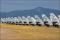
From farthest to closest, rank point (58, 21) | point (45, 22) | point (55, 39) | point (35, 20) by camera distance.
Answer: point (35, 20) → point (45, 22) → point (58, 21) → point (55, 39)

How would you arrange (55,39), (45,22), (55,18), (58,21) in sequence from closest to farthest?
(55,39)
(58,21)
(55,18)
(45,22)

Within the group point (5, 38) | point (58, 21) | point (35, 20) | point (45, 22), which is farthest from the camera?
point (35, 20)

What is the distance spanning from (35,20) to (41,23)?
0.98 ft

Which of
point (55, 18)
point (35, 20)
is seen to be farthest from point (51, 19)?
point (35, 20)

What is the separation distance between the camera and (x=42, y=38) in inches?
87.7

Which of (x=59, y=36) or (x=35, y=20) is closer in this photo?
(x=59, y=36)

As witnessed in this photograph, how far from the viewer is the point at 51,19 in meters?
3.00

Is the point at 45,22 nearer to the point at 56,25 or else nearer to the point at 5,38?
the point at 56,25

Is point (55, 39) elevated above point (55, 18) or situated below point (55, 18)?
below

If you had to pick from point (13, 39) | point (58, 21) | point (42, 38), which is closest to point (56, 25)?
point (58, 21)

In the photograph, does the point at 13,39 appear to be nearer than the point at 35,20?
Yes

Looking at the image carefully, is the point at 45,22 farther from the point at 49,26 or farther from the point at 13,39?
the point at 13,39

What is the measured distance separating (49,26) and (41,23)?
334 mm

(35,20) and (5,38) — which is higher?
(35,20)
